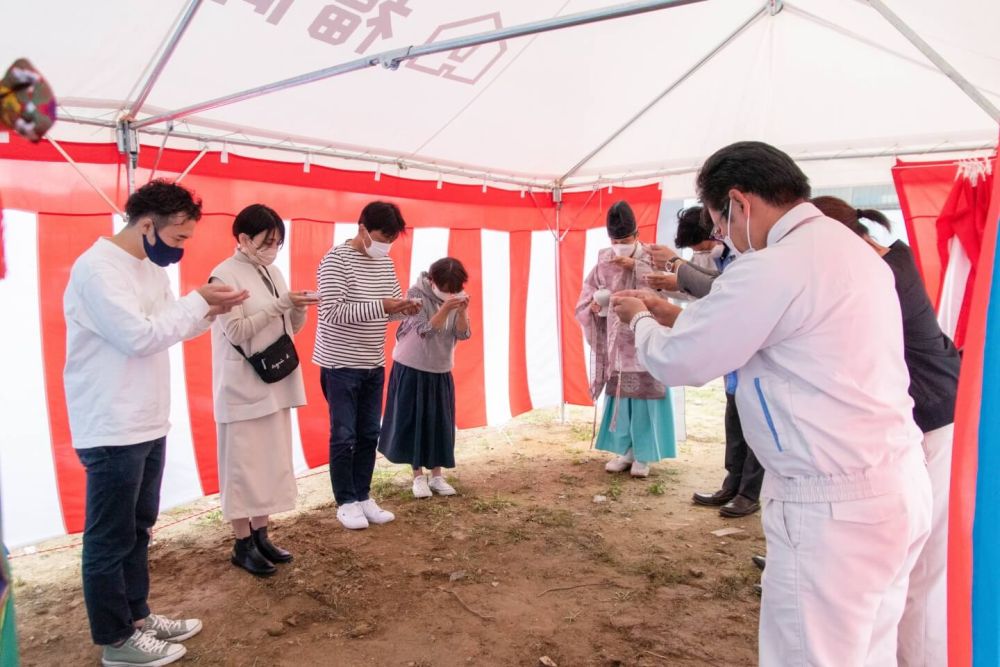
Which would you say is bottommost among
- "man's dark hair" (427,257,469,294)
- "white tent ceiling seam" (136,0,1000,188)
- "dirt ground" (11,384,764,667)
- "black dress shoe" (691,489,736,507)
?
"dirt ground" (11,384,764,667)

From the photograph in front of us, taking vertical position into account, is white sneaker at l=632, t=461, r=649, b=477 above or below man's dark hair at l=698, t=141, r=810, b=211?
below

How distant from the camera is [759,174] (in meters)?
1.49

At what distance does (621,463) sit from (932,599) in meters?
2.82

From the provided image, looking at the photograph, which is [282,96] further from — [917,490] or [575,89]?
[917,490]

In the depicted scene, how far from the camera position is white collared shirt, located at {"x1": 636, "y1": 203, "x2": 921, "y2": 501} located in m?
1.35

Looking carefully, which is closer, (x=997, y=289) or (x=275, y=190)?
(x=997, y=289)

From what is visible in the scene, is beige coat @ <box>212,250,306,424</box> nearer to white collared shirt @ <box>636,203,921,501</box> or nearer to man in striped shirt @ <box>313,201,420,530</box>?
man in striped shirt @ <box>313,201,420,530</box>

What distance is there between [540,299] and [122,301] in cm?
417

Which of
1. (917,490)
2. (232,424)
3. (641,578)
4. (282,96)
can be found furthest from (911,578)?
(282,96)

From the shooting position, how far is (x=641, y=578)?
3.04m

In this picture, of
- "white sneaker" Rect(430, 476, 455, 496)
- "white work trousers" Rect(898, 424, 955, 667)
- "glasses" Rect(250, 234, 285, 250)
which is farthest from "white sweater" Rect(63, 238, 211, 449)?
"white work trousers" Rect(898, 424, 955, 667)

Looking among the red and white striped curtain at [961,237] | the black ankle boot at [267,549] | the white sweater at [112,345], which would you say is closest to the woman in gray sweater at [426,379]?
the black ankle boot at [267,549]

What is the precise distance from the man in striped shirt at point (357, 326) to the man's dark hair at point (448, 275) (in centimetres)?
33

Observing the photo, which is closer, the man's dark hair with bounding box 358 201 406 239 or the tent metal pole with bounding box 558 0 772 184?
the man's dark hair with bounding box 358 201 406 239
